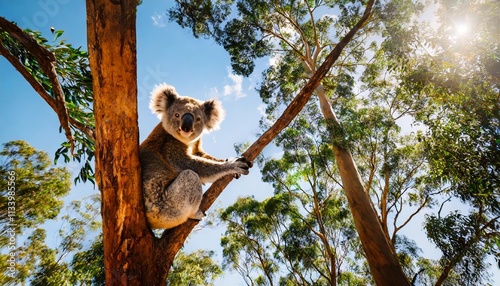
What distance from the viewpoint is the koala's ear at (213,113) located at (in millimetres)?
3948

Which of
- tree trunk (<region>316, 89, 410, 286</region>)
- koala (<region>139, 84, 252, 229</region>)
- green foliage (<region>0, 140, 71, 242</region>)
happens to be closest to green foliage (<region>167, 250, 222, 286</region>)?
green foliage (<region>0, 140, 71, 242</region>)

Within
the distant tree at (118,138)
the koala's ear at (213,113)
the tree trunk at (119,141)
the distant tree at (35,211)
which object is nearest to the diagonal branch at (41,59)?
the distant tree at (118,138)

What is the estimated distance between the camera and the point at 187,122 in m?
3.29

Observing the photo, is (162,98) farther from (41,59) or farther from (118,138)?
(118,138)

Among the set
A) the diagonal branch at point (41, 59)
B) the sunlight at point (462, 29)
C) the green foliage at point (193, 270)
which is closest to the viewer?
the diagonal branch at point (41, 59)

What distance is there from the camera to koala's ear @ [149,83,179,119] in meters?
3.69

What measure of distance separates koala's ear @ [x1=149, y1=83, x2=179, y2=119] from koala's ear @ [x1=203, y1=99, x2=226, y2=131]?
0.47 metres

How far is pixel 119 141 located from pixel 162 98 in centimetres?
201

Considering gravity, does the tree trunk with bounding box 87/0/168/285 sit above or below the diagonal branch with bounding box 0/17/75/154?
below

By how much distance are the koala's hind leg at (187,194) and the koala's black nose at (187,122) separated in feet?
2.13

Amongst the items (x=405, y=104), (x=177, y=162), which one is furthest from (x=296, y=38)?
(x=177, y=162)

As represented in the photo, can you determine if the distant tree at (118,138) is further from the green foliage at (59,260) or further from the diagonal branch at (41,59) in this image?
the green foliage at (59,260)

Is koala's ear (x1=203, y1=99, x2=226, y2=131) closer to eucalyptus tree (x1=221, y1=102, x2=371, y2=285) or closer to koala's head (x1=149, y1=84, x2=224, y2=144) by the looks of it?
koala's head (x1=149, y1=84, x2=224, y2=144)

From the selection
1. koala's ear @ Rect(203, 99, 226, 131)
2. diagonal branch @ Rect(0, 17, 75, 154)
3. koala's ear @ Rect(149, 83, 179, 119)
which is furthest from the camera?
koala's ear @ Rect(203, 99, 226, 131)
